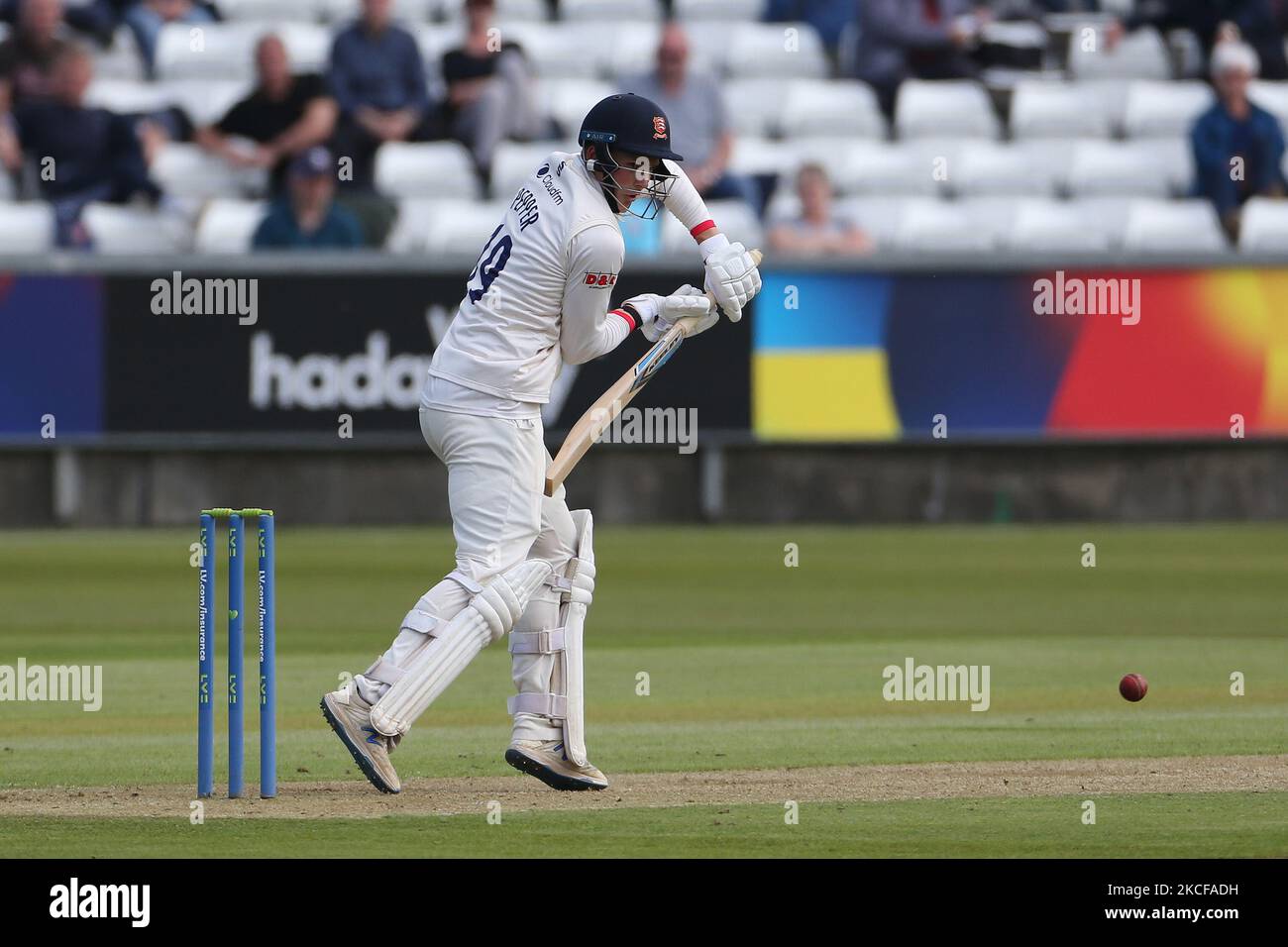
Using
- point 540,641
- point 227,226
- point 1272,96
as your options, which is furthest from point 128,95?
point 540,641

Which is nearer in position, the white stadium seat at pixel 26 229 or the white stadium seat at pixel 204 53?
the white stadium seat at pixel 26 229

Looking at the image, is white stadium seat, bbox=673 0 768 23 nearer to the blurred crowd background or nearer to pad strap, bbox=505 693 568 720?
the blurred crowd background

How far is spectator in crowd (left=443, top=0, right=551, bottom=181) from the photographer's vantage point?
Result: 20.0m

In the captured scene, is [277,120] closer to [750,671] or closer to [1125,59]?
[1125,59]

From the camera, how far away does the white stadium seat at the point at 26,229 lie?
19.0 meters

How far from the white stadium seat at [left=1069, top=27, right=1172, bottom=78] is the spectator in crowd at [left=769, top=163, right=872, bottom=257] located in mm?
4238

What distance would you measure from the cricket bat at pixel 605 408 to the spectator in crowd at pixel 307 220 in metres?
10.9

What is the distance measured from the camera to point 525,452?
7484 millimetres

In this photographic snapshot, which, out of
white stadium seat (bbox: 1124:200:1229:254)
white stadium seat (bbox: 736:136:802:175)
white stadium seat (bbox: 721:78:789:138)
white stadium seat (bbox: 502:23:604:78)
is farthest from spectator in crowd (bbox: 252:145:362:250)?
white stadium seat (bbox: 1124:200:1229:254)

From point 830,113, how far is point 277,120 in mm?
4931

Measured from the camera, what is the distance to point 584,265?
744 centimetres

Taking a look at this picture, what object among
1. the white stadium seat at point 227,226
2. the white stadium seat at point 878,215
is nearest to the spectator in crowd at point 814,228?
the white stadium seat at point 878,215

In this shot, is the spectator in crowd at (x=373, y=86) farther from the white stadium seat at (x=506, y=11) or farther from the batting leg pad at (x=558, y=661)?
the batting leg pad at (x=558, y=661)
